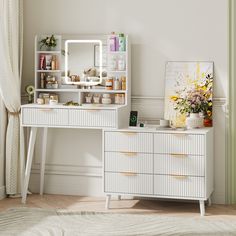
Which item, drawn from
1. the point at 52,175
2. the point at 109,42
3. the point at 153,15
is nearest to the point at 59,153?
the point at 52,175

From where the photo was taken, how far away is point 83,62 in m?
5.30

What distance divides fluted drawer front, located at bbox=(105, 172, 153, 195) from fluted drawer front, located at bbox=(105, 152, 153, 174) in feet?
0.15

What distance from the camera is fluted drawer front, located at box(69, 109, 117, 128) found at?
16.0 feet

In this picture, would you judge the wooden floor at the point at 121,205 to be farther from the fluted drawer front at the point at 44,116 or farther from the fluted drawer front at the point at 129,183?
the fluted drawer front at the point at 44,116

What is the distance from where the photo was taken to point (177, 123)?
5.15 meters

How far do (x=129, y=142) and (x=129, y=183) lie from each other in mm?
341

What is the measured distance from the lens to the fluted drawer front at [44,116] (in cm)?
500

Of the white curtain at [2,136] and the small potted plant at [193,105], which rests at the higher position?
the small potted plant at [193,105]

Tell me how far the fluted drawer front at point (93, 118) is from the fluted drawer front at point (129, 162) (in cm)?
26

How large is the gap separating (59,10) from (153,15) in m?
0.89

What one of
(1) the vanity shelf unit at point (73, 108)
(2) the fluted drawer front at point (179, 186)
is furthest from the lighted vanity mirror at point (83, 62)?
(2) the fluted drawer front at point (179, 186)

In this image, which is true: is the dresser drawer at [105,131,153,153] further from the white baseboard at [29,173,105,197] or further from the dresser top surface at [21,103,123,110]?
the white baseboard at [29,173,105,197]

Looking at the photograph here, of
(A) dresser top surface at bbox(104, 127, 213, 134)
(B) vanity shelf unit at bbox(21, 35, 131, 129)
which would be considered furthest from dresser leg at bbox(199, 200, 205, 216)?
(B) vanity shelf unit at bbox(21, 35, 131, 129)

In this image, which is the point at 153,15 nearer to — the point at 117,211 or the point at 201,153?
the point at 201,153
